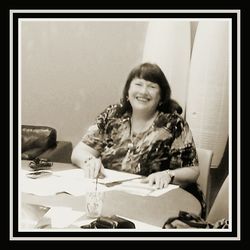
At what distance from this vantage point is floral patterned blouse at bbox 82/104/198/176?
8.78 feet

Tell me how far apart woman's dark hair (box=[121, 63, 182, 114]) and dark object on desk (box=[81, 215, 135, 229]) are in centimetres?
64

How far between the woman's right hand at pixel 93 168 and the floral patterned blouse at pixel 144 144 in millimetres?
37

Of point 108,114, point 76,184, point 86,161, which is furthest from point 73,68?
point 76,184

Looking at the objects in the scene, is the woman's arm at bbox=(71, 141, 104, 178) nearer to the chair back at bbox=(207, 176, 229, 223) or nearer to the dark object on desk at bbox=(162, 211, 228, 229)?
the dark object on desk at bbox=(162, 211, 228, 229)

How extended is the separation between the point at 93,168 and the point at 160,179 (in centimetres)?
39

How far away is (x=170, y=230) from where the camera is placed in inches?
105

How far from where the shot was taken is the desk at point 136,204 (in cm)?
263

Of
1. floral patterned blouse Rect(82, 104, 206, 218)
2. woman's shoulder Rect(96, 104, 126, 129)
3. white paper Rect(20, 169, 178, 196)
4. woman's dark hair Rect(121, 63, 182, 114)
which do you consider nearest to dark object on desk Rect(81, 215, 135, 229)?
white paper Rect(20, 169, 178, 196)

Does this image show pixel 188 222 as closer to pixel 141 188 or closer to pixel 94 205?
pixel 141 188

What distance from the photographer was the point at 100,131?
2.69 m

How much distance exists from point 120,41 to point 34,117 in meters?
0.67

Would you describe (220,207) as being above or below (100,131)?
below

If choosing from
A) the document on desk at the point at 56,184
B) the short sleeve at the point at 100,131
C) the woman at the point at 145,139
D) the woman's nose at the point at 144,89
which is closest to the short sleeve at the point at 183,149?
the woman at the point at 145,139
